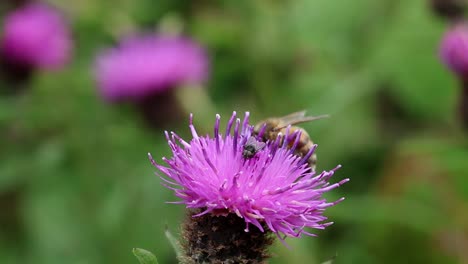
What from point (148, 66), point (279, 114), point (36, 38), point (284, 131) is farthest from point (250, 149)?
point (36, 38)

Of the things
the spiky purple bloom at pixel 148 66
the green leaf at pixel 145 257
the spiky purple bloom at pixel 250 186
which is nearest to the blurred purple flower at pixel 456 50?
the spiky purple bloom at pixel 148 66

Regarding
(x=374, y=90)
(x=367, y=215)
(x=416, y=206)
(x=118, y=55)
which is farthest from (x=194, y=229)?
(x=374, y=90)

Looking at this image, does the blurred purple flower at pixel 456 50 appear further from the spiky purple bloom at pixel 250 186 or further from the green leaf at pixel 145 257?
the green leaf at pixel 145 257

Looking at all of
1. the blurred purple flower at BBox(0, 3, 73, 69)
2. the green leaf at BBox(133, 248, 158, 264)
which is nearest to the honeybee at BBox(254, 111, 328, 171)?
the green leaf at BBox(133, 248, 158, 264)

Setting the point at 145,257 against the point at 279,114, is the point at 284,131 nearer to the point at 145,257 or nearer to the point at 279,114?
the point at 145,257

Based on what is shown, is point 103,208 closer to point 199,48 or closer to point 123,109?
point 123,109
